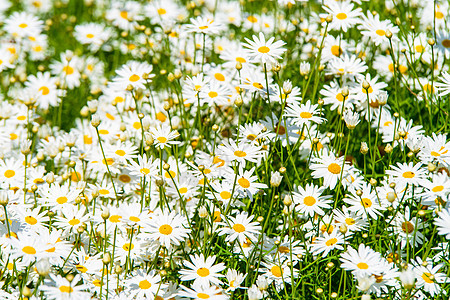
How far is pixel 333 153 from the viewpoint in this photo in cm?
312

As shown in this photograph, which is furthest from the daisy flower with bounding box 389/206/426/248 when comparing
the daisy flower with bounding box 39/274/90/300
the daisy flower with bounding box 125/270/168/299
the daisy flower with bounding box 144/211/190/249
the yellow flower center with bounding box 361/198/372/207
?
the daisy flower with bounding box 39/274/90/300

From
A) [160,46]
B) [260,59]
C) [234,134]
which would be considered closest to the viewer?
[260,59]

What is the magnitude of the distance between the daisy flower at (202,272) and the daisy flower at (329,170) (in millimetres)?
733

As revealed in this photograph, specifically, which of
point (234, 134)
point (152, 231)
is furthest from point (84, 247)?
point (234, 134)

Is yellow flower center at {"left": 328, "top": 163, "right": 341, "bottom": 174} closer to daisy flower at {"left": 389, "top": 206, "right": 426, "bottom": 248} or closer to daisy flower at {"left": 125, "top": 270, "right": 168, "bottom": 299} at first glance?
daisy flower at {"left": 389, "top": 206, "right": 426, "bottom": 248}

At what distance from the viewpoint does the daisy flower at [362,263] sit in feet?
7.90

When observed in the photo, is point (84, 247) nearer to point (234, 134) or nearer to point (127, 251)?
point (127, 251)

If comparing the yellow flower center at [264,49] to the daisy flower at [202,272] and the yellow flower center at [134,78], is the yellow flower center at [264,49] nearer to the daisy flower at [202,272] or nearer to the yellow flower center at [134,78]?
the yellow flower center at [134,78]

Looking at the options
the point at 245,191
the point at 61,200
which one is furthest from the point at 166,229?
the point at 61,200

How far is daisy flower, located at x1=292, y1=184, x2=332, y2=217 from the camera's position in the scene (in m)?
2.84

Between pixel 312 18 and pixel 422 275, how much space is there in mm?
3026

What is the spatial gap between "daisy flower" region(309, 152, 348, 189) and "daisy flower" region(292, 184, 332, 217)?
60mm

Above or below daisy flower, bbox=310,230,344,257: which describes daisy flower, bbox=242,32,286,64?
above

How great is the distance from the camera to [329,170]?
115 inches
